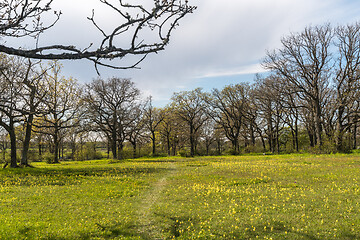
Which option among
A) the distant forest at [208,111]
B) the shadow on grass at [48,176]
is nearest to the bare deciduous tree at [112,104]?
the distant forest at [208,111]

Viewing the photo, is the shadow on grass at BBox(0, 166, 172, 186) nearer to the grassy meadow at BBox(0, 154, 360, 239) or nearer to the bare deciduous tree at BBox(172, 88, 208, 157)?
the grassy meadow at BBox(0, 154, 360, 239)

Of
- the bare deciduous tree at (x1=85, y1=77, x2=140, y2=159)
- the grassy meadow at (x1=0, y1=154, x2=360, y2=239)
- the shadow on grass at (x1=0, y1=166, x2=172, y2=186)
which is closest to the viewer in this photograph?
the grassy meadow at (x1=0, y1=154, x2=360, y2=239)

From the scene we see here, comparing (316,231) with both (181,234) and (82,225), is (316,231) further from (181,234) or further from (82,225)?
(82,225)

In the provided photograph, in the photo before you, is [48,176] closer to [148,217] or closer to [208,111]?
[148,217]

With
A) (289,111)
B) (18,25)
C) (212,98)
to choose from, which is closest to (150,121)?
(212,98)

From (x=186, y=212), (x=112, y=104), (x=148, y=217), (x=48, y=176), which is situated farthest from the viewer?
(x=112, y=104)

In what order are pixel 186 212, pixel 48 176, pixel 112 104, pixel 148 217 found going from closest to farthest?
pixel 148 217, pixel 186 212, pixel 48 176, pixel 112 104

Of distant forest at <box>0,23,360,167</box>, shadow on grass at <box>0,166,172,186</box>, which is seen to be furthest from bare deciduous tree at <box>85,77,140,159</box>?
shadow on grass at <box>0,166,172,186</box>

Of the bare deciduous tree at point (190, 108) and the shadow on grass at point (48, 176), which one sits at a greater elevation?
the bare deciduous tree at point (190, 108)

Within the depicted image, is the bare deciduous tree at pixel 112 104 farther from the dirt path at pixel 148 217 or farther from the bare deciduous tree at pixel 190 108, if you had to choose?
the dirt path at pixel 148 217

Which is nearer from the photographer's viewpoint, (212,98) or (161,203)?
(161,203)

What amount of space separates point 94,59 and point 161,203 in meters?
7.31

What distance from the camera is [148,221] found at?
331 inches

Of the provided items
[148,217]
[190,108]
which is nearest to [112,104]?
[190,108]
